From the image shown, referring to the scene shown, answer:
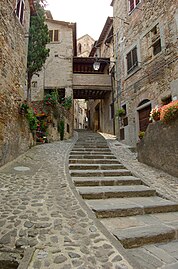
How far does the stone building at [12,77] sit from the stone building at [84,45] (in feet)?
80.2

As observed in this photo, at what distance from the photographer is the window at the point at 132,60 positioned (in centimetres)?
1004

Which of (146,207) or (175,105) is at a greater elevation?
(175,105)

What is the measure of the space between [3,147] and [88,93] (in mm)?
12220

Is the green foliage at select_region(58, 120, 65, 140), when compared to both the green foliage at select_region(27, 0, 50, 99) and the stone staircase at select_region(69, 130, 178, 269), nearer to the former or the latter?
the green foliage at select_region(27, 0, 50, 99)

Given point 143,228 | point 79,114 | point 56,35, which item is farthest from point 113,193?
point 79,114

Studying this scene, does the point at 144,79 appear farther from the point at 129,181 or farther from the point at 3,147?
the point at 3,147

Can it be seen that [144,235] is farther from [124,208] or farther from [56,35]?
[56,35]

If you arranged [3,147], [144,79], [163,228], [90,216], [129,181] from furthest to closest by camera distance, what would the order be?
[144,79] < [3,147] < [129,181] < [90,216] < [163,228]

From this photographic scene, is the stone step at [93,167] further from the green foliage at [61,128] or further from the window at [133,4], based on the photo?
the window at [133,4]

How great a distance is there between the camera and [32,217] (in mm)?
2295

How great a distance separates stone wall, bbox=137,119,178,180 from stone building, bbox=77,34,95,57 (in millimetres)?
27997

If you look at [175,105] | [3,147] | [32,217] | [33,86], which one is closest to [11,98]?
[3,147]

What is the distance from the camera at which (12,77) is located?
5.64m

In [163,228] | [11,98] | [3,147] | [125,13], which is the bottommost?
[163,228]
